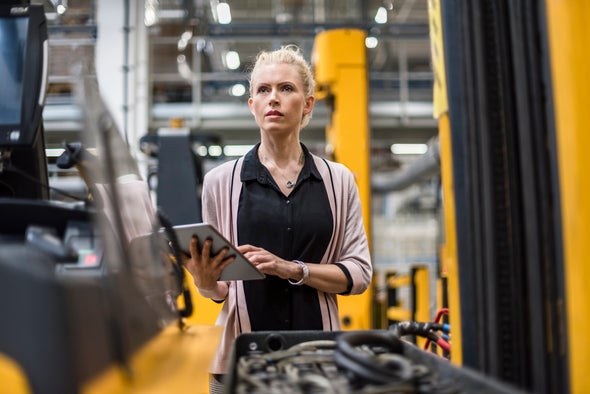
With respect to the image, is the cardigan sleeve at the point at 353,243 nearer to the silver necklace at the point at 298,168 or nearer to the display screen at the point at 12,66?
the silver necklace at the point at 298,168

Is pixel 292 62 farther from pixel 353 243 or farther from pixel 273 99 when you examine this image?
pixel 353 243

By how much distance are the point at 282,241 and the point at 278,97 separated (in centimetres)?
47

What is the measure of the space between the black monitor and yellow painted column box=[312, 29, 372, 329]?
11.1 feet

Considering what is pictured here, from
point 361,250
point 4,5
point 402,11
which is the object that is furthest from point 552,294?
point 402,11

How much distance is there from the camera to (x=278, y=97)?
191cm

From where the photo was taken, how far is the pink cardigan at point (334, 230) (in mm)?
1848

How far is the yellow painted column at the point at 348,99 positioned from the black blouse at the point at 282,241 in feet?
9.83

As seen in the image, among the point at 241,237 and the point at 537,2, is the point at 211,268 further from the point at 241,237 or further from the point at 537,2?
the point at 537,2

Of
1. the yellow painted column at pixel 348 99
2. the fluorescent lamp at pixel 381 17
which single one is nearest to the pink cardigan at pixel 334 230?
the yellow painted column at pixel 348 99

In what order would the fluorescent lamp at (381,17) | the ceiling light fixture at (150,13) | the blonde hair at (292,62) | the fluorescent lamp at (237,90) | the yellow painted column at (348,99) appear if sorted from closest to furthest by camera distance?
the blonde hair at (292,62) → the yellow painted column at (348,99) → the ceiling light fixture at (150,13) → the fluorescent lamp at (381,17) → the fluorescent lamp at (237,90)

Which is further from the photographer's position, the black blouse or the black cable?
the black blouse

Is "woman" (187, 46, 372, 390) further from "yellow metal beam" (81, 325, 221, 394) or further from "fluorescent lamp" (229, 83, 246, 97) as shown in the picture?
"fluorescent lamp" (229, 83, 246, 97)

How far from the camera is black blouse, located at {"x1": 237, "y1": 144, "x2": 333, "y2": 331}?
1.85 metres

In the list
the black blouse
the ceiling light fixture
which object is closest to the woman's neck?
the black blouse
